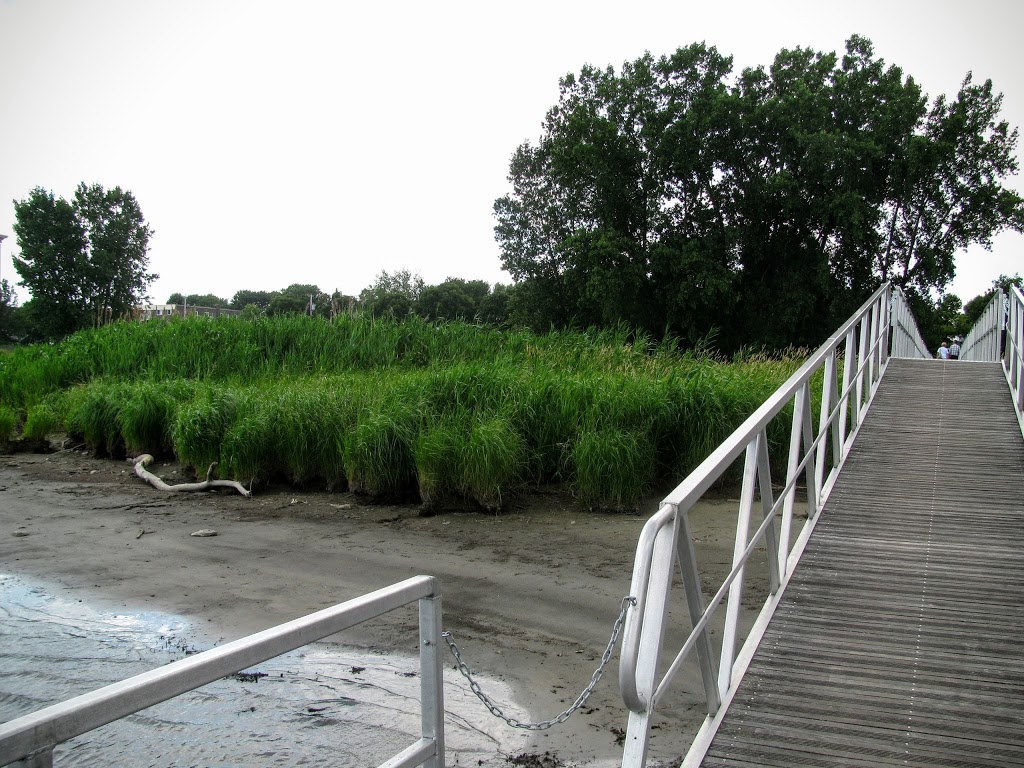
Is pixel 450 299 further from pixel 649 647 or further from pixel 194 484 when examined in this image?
pixel 649 647

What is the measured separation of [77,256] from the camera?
203 feet

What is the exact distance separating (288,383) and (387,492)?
4.72 metres

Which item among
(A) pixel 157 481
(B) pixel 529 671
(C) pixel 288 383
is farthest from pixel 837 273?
(B) pixel 529 671

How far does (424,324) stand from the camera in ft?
61.8

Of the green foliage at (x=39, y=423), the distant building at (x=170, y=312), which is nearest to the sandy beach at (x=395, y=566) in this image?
the green foliage at (x=39, y=423)

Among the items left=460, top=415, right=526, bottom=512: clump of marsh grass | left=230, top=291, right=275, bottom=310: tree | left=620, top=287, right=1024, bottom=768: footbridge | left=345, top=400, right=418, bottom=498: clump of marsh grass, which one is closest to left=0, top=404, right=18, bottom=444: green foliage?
left=345, top=400, right=418, bottom=498: clump of marsh grass

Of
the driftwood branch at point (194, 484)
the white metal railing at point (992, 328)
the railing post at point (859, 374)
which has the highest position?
the white metal railing at point (992, 328)

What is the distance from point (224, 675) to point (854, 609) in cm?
386

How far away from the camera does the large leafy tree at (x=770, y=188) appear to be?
34062mm

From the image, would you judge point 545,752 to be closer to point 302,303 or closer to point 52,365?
point 52,365

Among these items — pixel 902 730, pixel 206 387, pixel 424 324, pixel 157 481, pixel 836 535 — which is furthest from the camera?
pixel 424 324

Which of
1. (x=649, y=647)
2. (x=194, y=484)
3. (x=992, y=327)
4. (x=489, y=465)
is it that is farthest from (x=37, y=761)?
(x=992, y=327)

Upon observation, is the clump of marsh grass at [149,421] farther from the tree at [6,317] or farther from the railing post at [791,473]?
the tree at [6,317]

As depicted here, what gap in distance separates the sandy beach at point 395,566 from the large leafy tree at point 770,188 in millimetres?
25656
